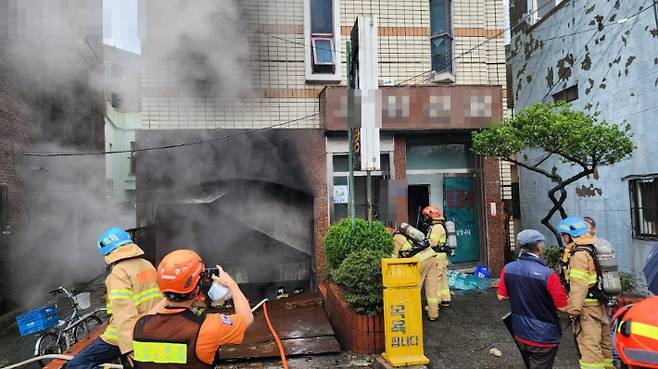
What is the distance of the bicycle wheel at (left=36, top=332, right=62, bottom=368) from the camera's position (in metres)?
5.43

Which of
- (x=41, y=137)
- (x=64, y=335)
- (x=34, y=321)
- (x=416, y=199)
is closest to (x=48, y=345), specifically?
Answer: (x=64, y=335)

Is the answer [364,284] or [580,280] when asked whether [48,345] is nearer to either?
[364,284]

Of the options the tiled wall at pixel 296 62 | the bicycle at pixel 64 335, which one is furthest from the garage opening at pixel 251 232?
the bicycle at pixel 64 335

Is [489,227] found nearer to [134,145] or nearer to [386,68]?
[386,68]

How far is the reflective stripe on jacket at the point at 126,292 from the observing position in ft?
10.4

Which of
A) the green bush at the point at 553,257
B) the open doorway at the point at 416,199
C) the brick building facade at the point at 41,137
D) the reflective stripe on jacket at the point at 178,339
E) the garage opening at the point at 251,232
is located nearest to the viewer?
the reflective stripe on jacket at the point at 178,339

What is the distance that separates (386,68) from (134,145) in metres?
5.20

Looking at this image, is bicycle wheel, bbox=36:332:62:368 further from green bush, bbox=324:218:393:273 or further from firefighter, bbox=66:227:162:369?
green bush, bbox=324:218:393:273

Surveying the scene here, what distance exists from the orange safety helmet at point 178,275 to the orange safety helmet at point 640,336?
6.41 feet

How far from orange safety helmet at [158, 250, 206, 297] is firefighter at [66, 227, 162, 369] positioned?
133cm

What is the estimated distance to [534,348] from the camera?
11.0ft

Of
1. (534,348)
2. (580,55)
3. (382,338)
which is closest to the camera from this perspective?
(534,348)

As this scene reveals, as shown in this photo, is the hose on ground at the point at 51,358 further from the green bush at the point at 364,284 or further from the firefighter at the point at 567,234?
the firefighter at the point at 567,234

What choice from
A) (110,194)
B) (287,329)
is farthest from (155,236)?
(110,194)
